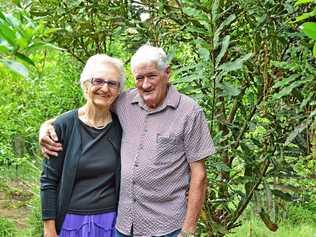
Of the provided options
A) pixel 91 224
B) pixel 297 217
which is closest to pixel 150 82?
pixel 91 224

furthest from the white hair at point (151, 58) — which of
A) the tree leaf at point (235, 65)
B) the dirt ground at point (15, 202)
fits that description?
the dirt ground at point (15, 202)

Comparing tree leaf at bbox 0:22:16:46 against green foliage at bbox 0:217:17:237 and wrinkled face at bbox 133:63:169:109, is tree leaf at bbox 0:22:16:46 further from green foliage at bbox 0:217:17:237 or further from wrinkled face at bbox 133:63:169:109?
green foliage at bbox 0:217:17:237

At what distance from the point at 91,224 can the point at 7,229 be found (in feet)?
10.8

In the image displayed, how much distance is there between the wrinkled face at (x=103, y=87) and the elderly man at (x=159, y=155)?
87 mm

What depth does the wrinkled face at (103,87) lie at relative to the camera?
2.24 m

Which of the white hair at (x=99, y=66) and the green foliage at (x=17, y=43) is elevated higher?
the white hair at (x=99, y=66)

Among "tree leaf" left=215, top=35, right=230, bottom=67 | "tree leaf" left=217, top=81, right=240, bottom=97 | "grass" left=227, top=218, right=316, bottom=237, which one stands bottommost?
"grass" left=227, top=218, right=316, bottom=237

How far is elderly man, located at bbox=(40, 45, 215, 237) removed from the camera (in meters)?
2.17

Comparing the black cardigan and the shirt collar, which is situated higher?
the shirt collar

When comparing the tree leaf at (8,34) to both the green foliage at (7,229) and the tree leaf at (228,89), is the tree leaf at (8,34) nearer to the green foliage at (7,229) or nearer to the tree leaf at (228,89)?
the tree leaf at (228,89)

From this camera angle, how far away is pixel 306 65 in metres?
1.96

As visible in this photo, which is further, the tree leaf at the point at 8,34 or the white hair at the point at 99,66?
the white hair at the point at 99,66

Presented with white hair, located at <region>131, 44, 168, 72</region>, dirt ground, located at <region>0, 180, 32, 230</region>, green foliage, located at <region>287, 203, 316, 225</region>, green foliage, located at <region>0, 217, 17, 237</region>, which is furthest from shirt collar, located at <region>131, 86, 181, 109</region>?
dirt ground, located at <region>0, 180, 32, 230</region>

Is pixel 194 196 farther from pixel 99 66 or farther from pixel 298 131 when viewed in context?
pixel 99 66
